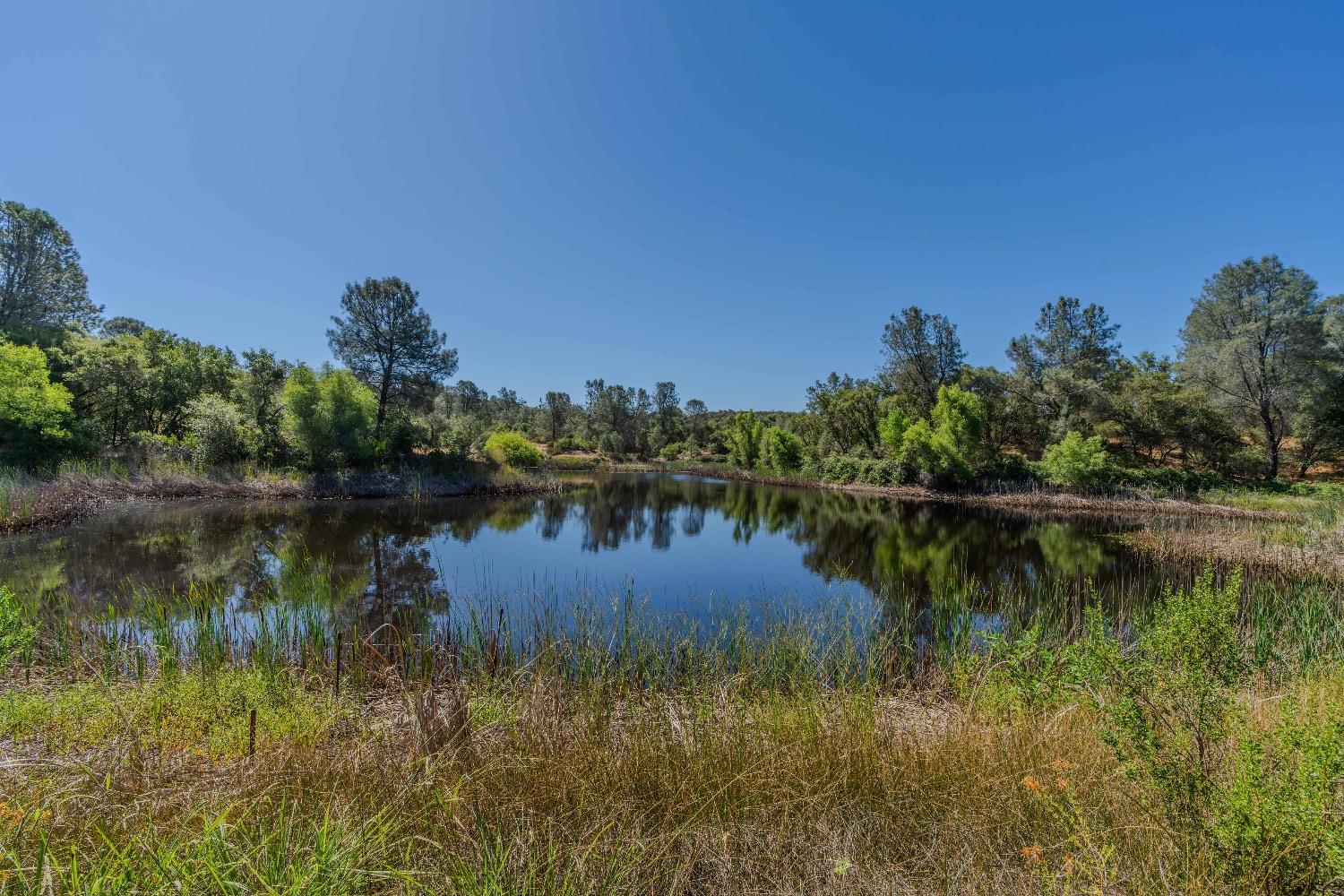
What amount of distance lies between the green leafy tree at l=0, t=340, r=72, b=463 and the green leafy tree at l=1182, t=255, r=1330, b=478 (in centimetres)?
4862

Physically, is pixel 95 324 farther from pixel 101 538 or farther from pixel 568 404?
pixel 568 404

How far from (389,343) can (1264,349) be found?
45585mm

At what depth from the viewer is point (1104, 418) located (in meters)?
30.6

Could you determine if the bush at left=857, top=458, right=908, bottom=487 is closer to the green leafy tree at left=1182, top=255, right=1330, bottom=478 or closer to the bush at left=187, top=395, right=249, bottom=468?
the green leafy tree at left=1182, top=255, right=1330, bottom=478

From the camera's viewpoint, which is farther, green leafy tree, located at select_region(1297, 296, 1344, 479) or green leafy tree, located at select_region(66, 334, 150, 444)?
green leafy tree, located at select_region(1297, 296, 1344, 479)

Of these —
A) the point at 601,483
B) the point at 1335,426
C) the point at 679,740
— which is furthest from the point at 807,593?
the point at 1335,426

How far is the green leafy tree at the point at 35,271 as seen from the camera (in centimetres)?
2273

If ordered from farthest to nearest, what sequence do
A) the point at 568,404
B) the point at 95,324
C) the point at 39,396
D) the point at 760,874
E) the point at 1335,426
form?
the point at 568,404
the point at 95,324
the point at 1335,426
the point at 39,396
the point at 760,874

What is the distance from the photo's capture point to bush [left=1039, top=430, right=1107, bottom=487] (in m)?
23.8

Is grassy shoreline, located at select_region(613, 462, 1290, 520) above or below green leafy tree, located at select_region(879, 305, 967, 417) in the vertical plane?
below

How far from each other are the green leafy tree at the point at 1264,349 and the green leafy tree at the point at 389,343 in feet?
138

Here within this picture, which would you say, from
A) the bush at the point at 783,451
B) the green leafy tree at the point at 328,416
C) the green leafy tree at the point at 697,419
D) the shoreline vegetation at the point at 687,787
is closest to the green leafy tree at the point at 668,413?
the green leafy tree at the point at 697,419

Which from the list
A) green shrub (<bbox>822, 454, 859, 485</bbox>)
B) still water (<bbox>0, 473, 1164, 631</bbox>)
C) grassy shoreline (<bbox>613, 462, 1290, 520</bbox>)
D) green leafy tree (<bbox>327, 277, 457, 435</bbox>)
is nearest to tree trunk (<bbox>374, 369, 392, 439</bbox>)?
green leafy tree (<bbox>327, 277, 457, 435</bbox>)

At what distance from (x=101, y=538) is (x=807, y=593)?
15.2 meters
